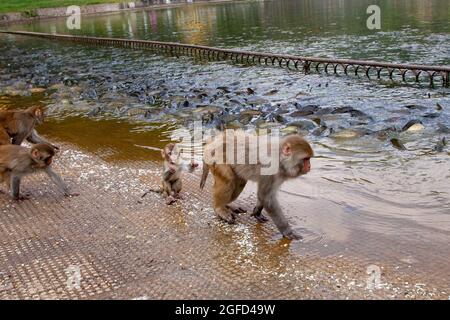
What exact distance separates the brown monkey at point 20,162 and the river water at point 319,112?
2.18 meters

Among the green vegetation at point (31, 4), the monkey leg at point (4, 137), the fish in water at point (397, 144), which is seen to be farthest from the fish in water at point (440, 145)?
the green vegetation at point (31, 4)

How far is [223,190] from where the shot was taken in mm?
6090

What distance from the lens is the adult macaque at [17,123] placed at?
8.78 metres

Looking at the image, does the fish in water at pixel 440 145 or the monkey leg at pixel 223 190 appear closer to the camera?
the monkey leg at pixel 223 190

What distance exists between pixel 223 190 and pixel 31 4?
2531 inches

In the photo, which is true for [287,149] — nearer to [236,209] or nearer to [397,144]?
[236,209]

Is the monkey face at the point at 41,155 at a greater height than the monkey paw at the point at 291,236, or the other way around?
the monkey face at the point at 41,155

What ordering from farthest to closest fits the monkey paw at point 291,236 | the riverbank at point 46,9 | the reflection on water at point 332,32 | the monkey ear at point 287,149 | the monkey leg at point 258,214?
the riverbank at point 46,9, the reflection on water at point 332,32, the monkey leg at point 258,214, the monkey paw at point 291,236, the monkey ear at point 287,149

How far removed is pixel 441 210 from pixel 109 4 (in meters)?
63.2

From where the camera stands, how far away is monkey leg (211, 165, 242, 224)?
596cm

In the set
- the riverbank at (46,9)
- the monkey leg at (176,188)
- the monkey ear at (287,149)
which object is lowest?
the monkey leg at (176,188)

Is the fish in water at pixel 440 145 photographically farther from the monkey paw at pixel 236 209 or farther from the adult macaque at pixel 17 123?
the adult macaque at pixel 17 123

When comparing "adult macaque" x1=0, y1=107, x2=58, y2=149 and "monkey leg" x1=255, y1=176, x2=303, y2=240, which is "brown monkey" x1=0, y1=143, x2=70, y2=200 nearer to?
"adult macaque" x1=0, y1=107, x2=58, y2=149
